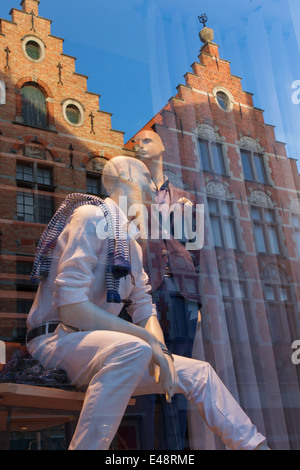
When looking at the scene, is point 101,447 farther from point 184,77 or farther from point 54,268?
point 184,77

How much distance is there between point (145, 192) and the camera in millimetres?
2219

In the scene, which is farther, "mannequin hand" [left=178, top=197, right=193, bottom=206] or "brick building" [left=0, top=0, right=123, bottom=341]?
"mannequin hand" [left=178, top=197, right=193, bottom=206]

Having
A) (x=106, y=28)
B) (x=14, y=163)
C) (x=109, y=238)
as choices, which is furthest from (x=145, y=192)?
(x=106, y=28)

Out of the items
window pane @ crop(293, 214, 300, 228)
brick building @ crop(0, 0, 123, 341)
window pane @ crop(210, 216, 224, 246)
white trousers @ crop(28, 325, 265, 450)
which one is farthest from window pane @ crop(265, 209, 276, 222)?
white trousers @ crop(28, 325, 265, 450)

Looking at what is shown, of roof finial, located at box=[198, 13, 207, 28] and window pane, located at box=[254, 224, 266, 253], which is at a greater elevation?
roof finial, located at box=[198, 13, 207, 28]

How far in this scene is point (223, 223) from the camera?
2996mm

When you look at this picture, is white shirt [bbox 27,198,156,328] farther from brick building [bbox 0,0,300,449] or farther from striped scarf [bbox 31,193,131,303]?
brick building [bbox 0,0,300,449]

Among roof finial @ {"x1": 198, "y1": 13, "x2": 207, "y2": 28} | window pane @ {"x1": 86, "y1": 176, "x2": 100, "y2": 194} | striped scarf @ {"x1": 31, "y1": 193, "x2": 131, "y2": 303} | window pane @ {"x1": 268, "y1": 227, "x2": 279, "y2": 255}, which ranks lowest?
striped scarf @ {"x1": 31, "y1": 193, "x2": 131, "y2": 303}

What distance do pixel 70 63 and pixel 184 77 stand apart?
0.60m

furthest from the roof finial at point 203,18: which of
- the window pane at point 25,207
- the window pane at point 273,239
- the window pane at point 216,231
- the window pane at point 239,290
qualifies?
the window pane at point 239,290

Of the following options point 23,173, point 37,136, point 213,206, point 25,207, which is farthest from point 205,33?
point 25,207

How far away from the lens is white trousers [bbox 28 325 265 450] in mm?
1427
